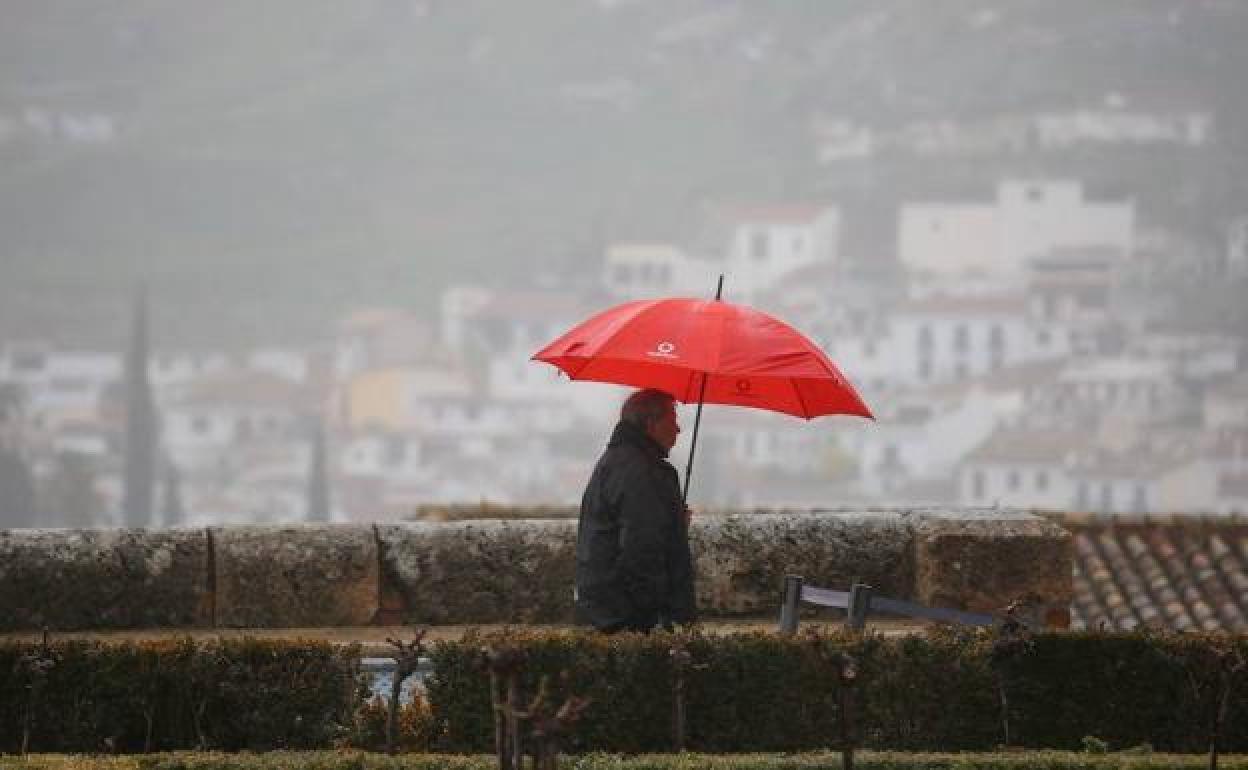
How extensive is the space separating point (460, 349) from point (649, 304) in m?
144

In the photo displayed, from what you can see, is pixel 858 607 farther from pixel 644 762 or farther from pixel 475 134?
pixel 475 134

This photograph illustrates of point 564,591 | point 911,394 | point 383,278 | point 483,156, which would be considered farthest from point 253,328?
point 564,591

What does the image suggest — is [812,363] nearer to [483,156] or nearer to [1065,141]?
[1065,141]

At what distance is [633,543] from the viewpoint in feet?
21.1

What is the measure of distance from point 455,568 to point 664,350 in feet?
7.03

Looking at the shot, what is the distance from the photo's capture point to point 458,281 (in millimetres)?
160500

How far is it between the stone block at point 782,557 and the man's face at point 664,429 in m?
1.76

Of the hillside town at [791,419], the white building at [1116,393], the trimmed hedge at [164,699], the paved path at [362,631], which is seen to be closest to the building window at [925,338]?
the hillside town at [791,419]

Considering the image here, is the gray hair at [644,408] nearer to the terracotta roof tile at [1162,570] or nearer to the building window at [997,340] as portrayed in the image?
the terracotta roof tile at [1162,570]

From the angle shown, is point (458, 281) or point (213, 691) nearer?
point (213, 691)

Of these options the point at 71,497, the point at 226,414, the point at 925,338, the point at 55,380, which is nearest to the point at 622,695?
the point at 71,497

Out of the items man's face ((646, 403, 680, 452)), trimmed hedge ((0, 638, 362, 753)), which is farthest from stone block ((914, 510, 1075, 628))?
trimmed hedge ((0, 638, 362, 753))

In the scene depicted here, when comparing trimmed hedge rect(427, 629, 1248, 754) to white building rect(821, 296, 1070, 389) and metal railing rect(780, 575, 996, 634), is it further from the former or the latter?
white building rect(821, 296, 1070, 389)

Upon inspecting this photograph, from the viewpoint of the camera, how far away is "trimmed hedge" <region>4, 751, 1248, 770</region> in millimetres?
5406
